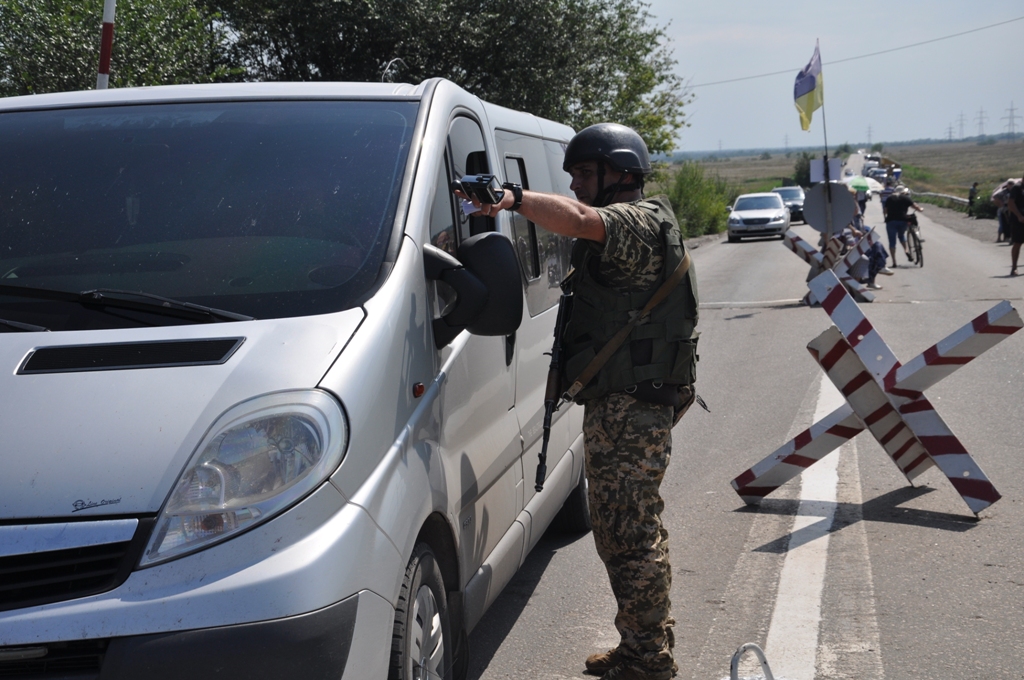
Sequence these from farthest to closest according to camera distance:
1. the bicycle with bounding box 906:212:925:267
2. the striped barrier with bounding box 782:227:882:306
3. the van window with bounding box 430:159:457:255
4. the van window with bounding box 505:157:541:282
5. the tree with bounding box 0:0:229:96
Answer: the bicycle with bounding box 906:212:925:267 < the striped barrier with bounding box 782:227:882:306 < the tree with bounding box 0:0:229:96 < the van window with bounding box 505:157:541:282 < the van window with bounding box 430:159:457:255

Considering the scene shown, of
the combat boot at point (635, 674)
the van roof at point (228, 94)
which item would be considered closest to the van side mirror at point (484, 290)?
the van roof at point (228, 94)

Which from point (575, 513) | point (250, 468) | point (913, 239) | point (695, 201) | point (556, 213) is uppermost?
point (556, 213)

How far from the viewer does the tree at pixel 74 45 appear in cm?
1054

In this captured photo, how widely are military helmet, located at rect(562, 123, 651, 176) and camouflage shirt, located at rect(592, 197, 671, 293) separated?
0.14m

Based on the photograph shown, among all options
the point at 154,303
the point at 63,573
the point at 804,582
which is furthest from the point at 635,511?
the point at 63,573

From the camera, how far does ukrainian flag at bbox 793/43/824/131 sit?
1681 centimetres

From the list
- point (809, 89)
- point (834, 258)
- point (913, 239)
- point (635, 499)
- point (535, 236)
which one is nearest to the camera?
point (635, 499)

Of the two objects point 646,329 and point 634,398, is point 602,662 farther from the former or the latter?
point 646,329

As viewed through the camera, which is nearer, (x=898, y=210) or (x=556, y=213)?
(x=556, y=213)

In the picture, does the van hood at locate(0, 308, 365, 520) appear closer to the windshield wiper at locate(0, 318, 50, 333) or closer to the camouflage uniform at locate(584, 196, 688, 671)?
the windshield wiper at locate(0, 318, 50, 333)

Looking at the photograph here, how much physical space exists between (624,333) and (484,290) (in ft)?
2.46

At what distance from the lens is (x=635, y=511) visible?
3.54 metres

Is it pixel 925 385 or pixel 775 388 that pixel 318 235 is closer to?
pixel 925 385

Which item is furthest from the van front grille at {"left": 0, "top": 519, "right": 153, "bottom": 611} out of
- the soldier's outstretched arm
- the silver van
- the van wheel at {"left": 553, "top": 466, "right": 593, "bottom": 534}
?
the van wheel at {"left": 553, "top": 466, "right": 593, "bottom": 534}
